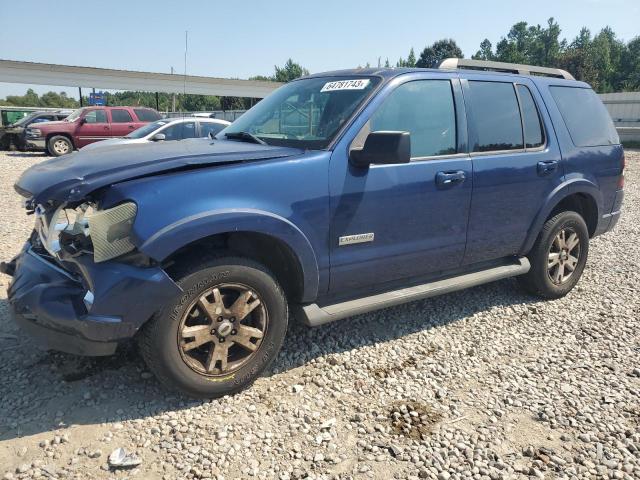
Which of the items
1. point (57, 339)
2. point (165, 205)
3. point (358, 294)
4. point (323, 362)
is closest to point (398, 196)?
point (358, 294)

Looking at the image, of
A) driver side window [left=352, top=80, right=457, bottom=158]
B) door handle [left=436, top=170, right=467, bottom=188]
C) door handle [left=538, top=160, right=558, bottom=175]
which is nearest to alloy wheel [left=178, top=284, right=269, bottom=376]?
driver side window [left=352, top=80, right=457, bottom=158]

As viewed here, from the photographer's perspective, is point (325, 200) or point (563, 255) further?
point (563, 255)

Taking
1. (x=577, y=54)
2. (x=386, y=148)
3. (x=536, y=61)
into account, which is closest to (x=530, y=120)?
(x=386, y=148)

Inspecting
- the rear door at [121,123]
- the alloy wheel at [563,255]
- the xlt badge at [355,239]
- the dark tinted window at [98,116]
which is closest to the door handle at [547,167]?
the alloy wheel at [563,255]

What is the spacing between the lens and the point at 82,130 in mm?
17500

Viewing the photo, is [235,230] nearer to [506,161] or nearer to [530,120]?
[506,161]

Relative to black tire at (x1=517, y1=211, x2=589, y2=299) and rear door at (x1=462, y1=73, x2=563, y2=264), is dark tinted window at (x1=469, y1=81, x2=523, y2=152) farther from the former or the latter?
black tire at (x1=517, y1=211, x2=589, y2=299)

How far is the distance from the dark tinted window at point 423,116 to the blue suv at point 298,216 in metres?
0.01

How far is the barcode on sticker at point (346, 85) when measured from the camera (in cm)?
355

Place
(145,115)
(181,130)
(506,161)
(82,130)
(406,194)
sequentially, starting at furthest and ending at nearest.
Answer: (145,115) < (82,130) < (181,130) < (506,161) < (406,194)

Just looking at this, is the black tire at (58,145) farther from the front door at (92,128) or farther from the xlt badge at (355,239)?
the xlt badge at (355,239)

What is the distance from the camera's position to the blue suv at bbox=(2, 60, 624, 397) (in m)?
2.62

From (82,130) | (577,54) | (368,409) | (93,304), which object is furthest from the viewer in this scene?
(577,54)

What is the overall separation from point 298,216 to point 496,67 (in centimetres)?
270
